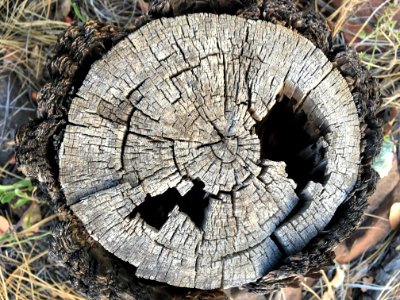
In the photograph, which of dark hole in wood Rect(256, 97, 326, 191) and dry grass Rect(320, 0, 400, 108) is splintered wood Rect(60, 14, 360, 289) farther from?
dry grass Rect(320, 0, 400, 108)

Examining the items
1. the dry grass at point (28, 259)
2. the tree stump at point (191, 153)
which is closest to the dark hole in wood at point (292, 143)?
the tree stump at point (191, 153)

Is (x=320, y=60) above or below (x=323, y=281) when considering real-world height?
above

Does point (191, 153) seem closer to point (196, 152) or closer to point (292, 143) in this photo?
point (196, 152)

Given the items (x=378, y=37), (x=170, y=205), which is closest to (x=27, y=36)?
(x=170, y=205)

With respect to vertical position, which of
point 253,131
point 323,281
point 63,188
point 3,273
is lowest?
point 3,273

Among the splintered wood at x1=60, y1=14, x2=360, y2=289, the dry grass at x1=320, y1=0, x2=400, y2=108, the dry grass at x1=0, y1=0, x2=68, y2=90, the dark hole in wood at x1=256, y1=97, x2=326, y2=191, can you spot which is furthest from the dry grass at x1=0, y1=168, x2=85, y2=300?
the dry grass at x1=320, y1=0, x2=400, y2=108

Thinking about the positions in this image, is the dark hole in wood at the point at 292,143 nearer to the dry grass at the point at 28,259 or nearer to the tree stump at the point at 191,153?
the tree stump at the point at 191,153

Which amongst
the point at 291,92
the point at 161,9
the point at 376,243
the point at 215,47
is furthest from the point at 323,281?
the point at 161,9

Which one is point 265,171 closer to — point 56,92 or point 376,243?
point 56,92
